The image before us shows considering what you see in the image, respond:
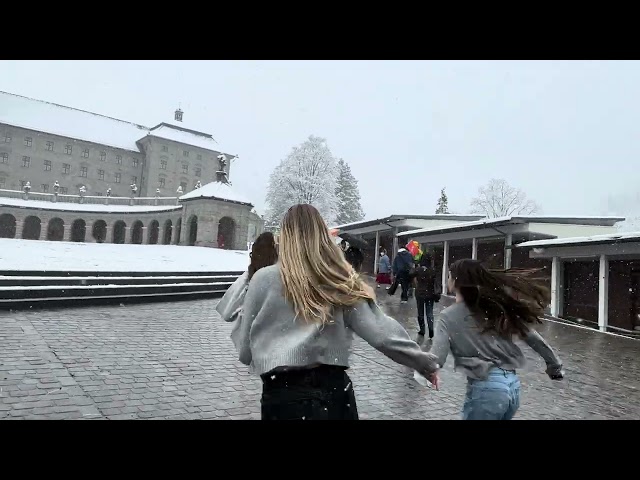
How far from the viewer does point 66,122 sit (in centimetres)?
7119

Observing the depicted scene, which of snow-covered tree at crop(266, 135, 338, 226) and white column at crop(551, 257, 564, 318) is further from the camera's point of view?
snow-covered tree at crop(266, 135, 338, 226)

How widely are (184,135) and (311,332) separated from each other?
81.9 m

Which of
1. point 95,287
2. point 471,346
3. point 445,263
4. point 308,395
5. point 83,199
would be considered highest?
point 83,199

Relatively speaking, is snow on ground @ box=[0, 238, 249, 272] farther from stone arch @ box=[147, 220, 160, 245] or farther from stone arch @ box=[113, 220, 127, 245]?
stone arch @ box=[113, 220, 127, 245]

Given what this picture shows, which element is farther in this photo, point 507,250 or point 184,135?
point 184,135

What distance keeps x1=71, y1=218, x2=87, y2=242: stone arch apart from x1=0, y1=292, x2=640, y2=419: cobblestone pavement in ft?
140

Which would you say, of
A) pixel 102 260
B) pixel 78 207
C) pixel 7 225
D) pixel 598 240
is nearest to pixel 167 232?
pixel 78 207

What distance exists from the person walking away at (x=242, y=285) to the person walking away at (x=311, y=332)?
0.34m

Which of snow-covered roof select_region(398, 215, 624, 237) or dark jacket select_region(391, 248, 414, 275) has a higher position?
snow-covered roof select_region(398, 215, 624, 237)

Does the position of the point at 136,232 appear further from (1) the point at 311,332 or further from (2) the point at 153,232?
(1) the point at 311,332

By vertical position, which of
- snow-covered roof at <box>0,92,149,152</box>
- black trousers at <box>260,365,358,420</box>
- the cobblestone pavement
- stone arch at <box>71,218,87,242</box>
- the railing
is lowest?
the cobblestone pavement

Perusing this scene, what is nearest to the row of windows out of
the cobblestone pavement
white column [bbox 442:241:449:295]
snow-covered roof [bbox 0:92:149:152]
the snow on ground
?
snow-covered roof [bbox 0:92:149:152]

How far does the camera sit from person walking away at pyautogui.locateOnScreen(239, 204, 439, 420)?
193cm
